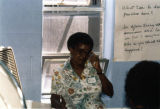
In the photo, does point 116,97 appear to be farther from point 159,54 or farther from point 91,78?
point 91,78

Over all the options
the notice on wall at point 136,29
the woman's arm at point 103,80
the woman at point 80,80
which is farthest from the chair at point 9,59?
the notice on wall at point 136,29

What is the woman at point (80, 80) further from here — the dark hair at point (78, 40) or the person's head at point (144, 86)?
the person's head at point (144, 86)

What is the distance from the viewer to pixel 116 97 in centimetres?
362

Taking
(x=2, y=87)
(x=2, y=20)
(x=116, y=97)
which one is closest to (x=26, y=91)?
(x=2, y=20)

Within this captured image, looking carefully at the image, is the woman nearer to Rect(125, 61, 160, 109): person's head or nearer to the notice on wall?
the notice on wall

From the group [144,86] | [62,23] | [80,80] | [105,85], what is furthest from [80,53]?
[144,86]

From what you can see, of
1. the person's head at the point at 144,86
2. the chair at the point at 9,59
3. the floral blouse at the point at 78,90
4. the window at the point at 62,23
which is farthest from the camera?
the window at the point at 62,23

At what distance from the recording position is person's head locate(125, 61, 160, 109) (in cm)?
111

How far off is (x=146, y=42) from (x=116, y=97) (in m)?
0.70

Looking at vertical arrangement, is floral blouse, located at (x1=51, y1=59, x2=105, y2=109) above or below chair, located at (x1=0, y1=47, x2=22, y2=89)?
below

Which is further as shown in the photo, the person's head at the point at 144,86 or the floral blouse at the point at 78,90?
the floral blouse at the point at 78,90

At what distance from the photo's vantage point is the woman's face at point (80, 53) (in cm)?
247

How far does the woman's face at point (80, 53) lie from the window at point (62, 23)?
3.32ft

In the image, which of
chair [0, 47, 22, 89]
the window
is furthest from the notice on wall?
chair [0, 47, 22, 89]
